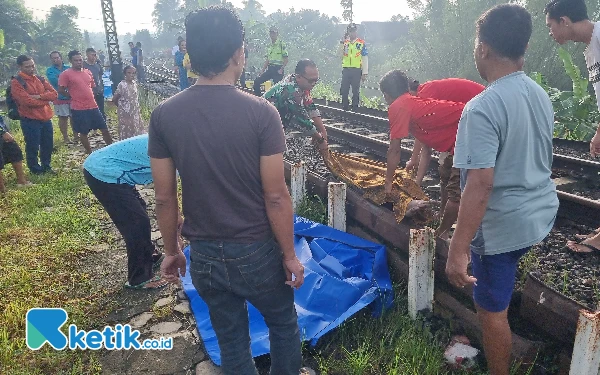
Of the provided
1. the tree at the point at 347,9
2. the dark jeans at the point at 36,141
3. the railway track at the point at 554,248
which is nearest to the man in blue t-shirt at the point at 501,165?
the railway track at the point at 554,248

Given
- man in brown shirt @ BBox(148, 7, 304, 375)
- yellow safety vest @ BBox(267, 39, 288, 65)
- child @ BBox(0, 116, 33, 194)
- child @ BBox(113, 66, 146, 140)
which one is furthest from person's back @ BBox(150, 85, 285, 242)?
yellow safety vest @ BBox(267, 39, 288, 65)

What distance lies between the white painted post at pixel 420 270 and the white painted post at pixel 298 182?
208 centimetres

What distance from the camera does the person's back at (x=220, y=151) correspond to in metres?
1.68

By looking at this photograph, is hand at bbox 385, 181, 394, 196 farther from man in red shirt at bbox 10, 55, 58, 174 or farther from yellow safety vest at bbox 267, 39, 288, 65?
yellow safety vest at bbox 267, 39, 288, 65

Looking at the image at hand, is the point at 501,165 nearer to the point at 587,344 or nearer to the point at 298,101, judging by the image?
the point at 587,344

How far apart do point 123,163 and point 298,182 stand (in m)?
2.08

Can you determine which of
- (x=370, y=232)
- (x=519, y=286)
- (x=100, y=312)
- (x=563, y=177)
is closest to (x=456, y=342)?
(x=519, y=286)

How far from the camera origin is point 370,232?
3992mm

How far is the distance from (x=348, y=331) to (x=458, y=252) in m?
1.36

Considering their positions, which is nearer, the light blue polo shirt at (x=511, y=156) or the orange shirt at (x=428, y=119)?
the light blue polo shirt at (x=511, y=156)

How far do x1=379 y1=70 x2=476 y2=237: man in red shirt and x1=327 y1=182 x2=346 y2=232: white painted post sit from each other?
0.45 meters

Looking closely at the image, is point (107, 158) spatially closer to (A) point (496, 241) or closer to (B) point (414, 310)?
(B) point (414, 310)

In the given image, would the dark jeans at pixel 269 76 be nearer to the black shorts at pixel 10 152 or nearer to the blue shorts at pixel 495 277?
the black shorts at pixel 10 152

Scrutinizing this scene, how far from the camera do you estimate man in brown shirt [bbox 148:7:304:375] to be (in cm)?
169
